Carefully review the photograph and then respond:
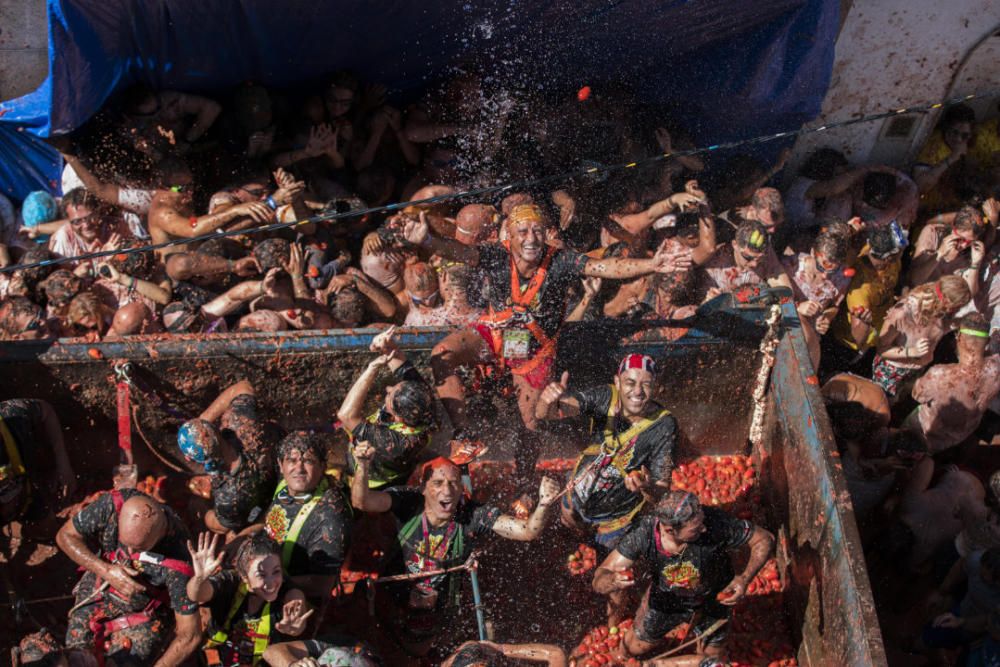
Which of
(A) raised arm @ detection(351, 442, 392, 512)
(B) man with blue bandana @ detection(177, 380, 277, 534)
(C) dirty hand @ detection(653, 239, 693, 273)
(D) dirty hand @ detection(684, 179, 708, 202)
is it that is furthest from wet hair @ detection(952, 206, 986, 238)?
(B) man with blue bandana @ detection(177, 380, 277, 534)

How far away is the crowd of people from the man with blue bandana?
0.06 feet

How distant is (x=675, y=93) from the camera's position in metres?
8.50

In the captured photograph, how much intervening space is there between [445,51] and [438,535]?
437 centimetres

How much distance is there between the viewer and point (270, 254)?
22.3ft

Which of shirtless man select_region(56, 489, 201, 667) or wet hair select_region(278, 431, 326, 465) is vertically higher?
wet hair select_region(278, 431, 326, 465)

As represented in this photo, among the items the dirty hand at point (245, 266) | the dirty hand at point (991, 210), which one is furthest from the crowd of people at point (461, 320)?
the dirty hand at point (991, 210)

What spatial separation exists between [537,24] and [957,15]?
4.03 meters

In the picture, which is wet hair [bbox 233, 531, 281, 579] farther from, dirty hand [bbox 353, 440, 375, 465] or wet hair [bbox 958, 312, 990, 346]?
wet hair [bbox 958, 312, 990, 346]

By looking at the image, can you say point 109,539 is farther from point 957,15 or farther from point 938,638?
point 957,15

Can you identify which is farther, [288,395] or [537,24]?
[537,24]

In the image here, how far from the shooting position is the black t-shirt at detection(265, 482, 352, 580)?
545 cm

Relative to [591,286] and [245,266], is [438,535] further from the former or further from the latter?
[245,266]

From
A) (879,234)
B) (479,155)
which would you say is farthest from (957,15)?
(479,155)

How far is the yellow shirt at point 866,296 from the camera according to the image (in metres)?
7.71
